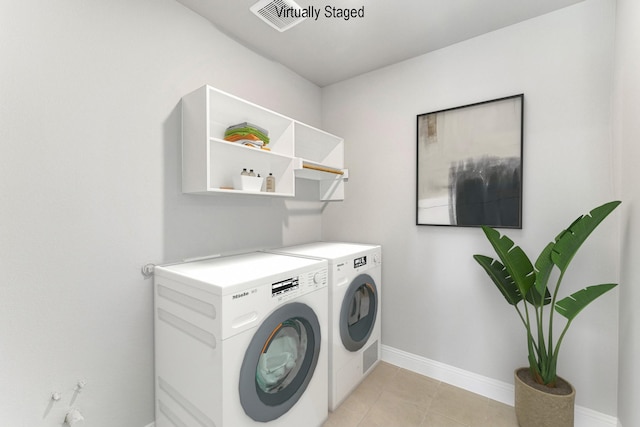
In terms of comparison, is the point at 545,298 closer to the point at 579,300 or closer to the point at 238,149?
the point at 579,300

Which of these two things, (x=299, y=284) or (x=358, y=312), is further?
(x=358, y=312)

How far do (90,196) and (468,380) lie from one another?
8.65 ft

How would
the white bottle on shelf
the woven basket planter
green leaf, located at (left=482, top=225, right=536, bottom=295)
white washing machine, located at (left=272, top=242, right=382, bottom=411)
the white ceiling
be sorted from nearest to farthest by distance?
1. the woven basket planter
2. green leaf, located at (left=482, top=225, right=536, bottom=295)
3. the white ceiling
4. white washing machine, located at (left=272, top=242, right=382, bottom=411)
5. the white bottle on shelf

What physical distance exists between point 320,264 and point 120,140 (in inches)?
49.8

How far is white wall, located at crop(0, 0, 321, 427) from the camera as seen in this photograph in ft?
3.62

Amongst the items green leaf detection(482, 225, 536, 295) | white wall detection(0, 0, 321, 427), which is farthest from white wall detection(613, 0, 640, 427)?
white wall detection(0, 0, 321, 427)

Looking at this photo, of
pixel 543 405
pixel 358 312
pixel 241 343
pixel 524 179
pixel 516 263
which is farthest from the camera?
pixel 358 312

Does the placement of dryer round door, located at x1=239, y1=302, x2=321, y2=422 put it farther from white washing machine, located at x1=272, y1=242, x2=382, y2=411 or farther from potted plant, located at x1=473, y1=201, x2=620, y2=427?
potted plant, located at x1=473, y1=201, x2=620, y2=427

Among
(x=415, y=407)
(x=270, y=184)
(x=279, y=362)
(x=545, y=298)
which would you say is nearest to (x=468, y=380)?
(x=415, y=407)

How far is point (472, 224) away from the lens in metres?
1.90

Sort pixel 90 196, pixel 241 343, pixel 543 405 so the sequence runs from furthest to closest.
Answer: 1. pixel 543 405
2. pixel 90 196
3. pixel 241 343

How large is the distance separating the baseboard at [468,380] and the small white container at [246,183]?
1782mm

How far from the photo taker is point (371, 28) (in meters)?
1.82

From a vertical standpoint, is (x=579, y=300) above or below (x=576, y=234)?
below
